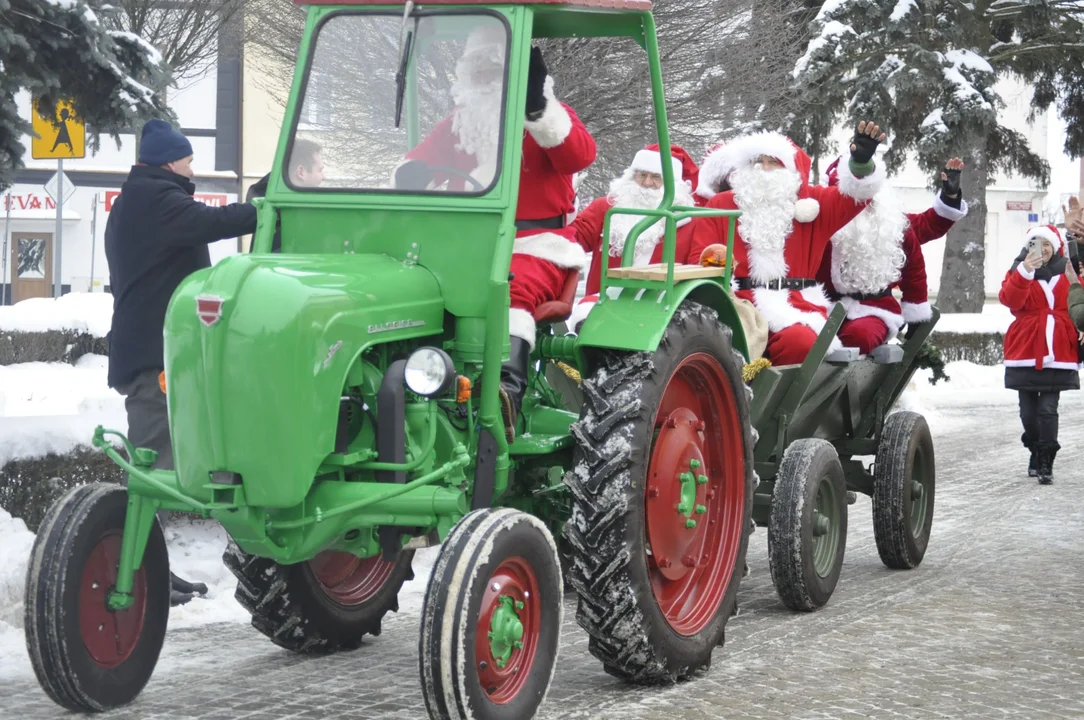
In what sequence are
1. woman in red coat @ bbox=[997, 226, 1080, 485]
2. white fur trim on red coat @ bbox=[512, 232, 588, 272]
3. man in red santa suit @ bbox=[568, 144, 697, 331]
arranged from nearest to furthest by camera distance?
white fur trim on red coat @ bbox=[512, 232, 588, 272] → man in red santa suit @ bbox=[568, 144, 697, 331] → woman in red coat @ bbox=[997, 226, 1080, 485]

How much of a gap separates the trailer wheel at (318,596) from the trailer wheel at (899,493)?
2.65m

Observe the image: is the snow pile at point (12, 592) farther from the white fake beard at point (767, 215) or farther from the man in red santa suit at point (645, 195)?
the white fake beard at point (767, 215)

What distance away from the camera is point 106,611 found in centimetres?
486

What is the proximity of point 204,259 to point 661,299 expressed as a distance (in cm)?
225

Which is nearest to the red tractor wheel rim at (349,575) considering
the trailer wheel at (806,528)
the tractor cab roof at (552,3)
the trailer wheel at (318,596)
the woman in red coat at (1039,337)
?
the trailer wheel at (318,596)

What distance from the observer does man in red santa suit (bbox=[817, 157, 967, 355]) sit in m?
A: 8.09

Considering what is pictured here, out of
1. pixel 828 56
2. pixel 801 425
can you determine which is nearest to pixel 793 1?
pixel 828 56

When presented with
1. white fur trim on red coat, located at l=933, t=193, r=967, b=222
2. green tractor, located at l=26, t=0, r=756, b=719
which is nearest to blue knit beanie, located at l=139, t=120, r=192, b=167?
green tractor, located at l=26, t=0, r=756, b=719

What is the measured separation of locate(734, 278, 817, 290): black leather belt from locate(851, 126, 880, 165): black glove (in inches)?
26.4

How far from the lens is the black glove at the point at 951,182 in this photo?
8.33 meters

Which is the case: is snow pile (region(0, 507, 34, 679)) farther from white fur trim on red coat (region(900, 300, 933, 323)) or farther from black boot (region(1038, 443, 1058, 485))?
black boot (region(1038, 443, 1058, 485))

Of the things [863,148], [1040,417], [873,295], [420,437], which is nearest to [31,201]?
[1040,417]

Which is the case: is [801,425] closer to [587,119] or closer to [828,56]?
[587,119]

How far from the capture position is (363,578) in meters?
6.03
